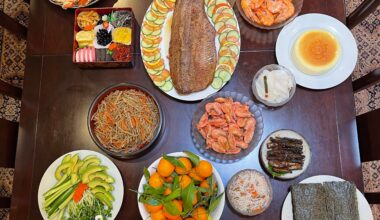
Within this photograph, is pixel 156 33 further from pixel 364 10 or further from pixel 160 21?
pixel 364 10

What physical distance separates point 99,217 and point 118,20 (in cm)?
98

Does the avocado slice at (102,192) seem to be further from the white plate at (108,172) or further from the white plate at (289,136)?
the white plate at (289,136)

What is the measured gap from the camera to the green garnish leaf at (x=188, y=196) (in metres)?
1.49

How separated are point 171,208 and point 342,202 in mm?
783

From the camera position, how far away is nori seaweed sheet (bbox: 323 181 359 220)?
1.65 metres

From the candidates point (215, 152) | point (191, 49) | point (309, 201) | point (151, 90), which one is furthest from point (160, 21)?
point (309, 201)

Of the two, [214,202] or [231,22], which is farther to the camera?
[231,22]

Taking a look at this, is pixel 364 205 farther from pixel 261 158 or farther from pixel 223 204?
pixel 223 204

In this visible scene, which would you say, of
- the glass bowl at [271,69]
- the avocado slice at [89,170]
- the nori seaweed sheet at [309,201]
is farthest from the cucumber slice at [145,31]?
the nori seaweed sheet at [309,201]

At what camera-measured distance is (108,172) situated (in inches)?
69.9

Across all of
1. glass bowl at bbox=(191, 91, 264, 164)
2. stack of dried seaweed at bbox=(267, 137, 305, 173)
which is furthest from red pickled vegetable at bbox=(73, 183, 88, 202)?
stack of dried seaweed at bbox=(267, 137, 305, 173)

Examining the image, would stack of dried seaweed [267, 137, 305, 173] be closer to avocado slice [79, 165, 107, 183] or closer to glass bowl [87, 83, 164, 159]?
glass bowl [87, 83, 164, 159]

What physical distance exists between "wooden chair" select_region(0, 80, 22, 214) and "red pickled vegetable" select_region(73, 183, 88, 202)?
466 mm

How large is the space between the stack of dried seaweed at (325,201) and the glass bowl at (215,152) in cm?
28
